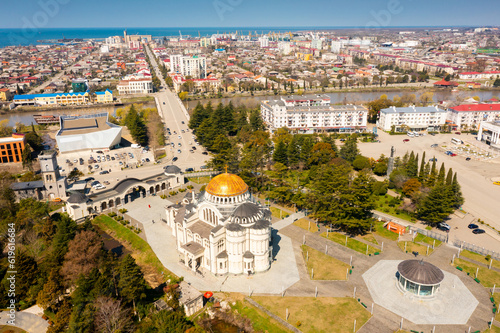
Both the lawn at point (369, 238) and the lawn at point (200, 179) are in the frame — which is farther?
the lawn at point (200, 179)

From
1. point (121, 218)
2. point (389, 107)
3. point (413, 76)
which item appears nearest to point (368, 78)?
point (413, 76)

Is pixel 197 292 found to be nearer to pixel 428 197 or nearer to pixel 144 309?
pixel 144 309

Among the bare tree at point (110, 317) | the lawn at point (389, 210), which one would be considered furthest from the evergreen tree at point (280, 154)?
the bare tree at point (110, 317)

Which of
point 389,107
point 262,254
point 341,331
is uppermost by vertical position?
point 389,107

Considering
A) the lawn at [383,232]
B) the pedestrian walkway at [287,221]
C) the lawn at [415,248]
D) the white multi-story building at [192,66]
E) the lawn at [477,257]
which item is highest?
the white multi-story building at [192,66]

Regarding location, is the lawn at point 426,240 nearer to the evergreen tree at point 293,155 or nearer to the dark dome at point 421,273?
the dark dome at point 421,273
